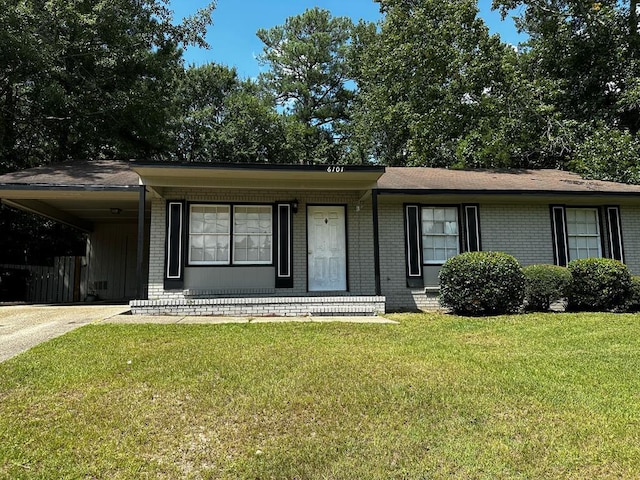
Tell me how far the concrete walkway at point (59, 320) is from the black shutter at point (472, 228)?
12.5ft

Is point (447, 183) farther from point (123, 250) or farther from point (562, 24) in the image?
point (562, 24)

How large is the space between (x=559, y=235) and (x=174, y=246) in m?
9.57

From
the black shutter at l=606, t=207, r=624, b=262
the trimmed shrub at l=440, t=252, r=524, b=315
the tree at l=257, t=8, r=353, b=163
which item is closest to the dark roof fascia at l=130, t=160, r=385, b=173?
the trimmed shrub at l=440, t=252, r=524, b=315

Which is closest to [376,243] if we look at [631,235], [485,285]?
[485,285]

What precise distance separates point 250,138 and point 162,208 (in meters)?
17.4

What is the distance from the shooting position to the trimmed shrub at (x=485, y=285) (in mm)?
9477

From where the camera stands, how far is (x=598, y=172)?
54.4 feet

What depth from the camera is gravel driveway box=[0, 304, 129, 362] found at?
616 cm

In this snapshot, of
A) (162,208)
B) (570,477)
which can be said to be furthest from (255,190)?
(570,477)

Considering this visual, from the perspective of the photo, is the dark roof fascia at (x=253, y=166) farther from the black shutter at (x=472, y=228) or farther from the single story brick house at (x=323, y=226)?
the black shutter at (x=472, y=228)

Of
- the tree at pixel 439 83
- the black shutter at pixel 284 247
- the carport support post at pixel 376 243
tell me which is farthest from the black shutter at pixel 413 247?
the tree at pixel 439 83

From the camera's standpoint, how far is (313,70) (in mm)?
34188

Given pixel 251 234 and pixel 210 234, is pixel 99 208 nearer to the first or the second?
pixel 210 234

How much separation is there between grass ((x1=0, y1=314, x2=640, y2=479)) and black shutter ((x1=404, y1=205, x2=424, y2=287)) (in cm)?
501
